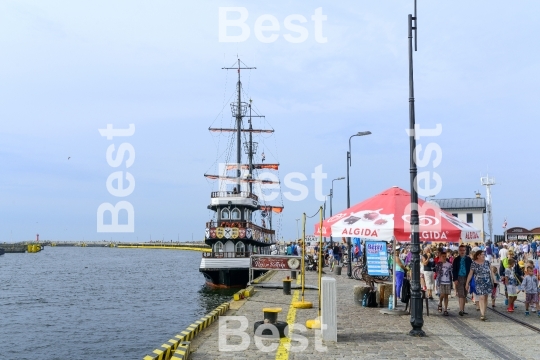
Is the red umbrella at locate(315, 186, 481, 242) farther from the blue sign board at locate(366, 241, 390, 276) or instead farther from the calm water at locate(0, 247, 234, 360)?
the blue sign board at locate(366, 241, 390, 276)

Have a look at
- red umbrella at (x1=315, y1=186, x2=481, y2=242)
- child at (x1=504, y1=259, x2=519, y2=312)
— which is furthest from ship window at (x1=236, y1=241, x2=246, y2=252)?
child at (x1=504, y1=259, x2=519, y2=312)

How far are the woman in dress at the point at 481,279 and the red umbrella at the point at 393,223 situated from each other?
2.08 ft

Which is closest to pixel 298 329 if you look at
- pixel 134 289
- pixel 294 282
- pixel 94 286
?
pixel 294 282

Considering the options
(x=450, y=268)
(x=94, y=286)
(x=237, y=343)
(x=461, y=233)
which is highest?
(x=461, y=233)

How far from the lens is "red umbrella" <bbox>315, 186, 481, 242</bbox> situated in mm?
13680

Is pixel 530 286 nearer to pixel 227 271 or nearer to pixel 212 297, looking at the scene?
pixel 212 297

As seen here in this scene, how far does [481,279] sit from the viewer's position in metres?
14.2

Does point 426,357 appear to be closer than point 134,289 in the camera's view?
Yes

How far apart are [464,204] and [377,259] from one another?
147ft

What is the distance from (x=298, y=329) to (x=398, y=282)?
13.9 ft

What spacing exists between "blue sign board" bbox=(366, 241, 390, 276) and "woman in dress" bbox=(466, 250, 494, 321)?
903 centimetres

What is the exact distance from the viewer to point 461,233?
46.3 ft

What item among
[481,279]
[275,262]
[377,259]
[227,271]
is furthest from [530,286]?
[227,271]

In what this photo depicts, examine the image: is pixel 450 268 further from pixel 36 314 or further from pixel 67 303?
pixel 67 303
